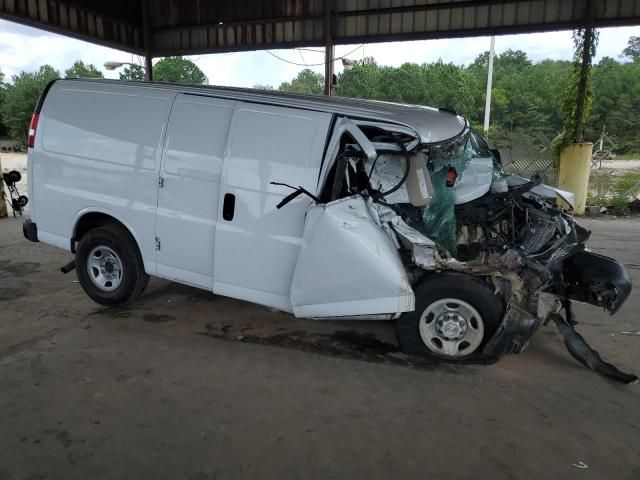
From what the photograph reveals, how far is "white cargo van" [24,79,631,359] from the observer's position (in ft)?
12.5

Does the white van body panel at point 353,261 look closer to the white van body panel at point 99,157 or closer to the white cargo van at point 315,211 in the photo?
the white cargo van at point 315,211

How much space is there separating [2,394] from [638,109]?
5385cm

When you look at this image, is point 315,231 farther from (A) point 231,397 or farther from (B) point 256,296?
(A) point 231,397

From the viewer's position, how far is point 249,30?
1383 centimetres

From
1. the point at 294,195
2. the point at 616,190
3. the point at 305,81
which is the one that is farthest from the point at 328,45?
the point at 305,81

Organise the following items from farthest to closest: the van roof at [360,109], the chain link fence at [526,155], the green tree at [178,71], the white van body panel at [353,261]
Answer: the green tree at [178,71], the chain link fence at [526,155], the van roof at [360,109], the white van body panel at [353,261]

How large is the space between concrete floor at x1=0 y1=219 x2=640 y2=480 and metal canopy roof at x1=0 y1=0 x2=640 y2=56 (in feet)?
29.5

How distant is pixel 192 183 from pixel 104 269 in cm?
151

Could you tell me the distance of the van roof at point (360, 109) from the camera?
393cm

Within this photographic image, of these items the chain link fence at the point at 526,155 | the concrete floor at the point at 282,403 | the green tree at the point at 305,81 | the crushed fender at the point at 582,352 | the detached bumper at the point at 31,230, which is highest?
the green tree at the point at 305,81

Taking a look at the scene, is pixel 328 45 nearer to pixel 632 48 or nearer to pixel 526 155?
pixel 526 155

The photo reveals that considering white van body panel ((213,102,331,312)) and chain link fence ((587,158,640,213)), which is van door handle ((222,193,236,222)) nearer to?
white van body panel ((213,102,331,312))

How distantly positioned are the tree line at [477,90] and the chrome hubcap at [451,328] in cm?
3399

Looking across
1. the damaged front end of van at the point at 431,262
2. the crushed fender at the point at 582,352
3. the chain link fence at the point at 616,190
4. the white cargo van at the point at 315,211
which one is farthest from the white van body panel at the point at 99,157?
the chain link fence at the point at 616,190
